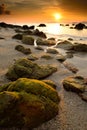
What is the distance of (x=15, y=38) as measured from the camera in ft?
55.2

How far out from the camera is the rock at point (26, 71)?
7.70 metres

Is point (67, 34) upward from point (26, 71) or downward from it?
downward

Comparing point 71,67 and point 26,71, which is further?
point 71,67

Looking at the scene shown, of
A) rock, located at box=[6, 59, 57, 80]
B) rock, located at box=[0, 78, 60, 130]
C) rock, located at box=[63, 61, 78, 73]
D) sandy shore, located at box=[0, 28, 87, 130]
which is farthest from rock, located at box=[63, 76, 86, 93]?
rock, located at box=[63, 61, 78, 73]

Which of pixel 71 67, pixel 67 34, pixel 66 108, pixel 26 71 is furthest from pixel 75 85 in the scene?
pixel 67 34

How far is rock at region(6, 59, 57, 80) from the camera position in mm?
7695

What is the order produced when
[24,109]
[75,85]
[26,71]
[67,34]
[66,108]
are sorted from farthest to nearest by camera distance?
1. [67,34]
2. [26,71]
3. [75,85]
4. [66,108]
5. [24,109]

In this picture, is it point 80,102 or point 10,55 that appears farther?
point 10,55

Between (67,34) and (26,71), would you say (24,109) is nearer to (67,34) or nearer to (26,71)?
(26,71)

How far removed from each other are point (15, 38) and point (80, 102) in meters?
11.3

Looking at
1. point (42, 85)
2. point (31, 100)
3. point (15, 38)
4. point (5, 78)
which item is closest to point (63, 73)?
point (5, 78)

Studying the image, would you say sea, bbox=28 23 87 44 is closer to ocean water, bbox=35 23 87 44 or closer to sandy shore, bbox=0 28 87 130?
ocean water, bbox=35 23 87 44

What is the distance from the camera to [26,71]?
779cm

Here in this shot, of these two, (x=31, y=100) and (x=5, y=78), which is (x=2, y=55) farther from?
(x=31, y=100)
